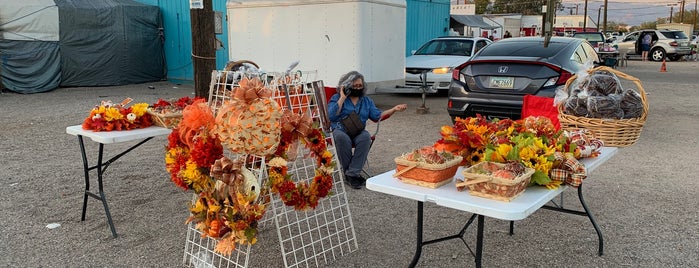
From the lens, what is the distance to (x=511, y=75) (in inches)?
263

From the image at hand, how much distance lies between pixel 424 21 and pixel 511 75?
9205mm

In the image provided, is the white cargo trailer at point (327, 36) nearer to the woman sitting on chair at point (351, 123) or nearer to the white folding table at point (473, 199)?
the woman sitting on chair at point (351, 123)

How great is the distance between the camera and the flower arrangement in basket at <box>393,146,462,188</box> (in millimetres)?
2443

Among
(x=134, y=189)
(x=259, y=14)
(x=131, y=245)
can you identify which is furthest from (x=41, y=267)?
(x=259, y=14)

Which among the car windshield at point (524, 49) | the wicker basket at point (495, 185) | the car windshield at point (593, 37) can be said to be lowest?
the wicker basket at point (495, 185)

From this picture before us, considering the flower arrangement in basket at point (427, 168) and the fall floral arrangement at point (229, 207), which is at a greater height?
the flower arrangement in basket at point (427, 168)

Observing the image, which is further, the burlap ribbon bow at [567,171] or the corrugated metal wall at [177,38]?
the corrugated metal wall at [177,38]

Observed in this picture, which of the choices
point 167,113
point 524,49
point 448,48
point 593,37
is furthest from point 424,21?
point 593,37

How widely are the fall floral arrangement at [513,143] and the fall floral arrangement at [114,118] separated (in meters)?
2.27

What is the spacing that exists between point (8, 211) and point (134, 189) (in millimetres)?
993

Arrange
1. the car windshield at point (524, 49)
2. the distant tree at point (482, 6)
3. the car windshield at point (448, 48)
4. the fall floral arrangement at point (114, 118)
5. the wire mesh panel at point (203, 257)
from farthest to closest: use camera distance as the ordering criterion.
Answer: the distant tree at point (482, 6), the car windshield at point (448, 48), the car windshield at point (524, 49), the fall floral arrangement at point (114, 118), the wire mesh panel at point (203, 257)

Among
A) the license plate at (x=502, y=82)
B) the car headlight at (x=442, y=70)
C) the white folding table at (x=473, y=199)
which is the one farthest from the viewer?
the car headlight at (x=442, y=70)

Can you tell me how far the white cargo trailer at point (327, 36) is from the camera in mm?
8609

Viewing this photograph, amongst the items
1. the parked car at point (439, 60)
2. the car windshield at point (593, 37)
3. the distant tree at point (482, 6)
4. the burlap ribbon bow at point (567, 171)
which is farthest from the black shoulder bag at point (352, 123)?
the distant tree at point (482, 6)
